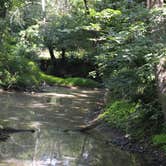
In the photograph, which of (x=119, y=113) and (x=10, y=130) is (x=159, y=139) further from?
(x=10, y=130)

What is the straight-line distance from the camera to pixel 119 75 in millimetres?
10992

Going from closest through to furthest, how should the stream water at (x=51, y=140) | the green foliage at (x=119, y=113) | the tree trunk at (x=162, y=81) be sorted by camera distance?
the tree trunk at (x=162, y=81) < the stream water at (x=51, y=140) < the green foliage at (x=119, y=113)

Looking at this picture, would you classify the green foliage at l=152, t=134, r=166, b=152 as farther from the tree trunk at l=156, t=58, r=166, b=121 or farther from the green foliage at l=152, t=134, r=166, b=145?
Result: the tree trunk at l=156, t=58, r=166, b=121

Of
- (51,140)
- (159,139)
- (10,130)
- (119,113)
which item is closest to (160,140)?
(159,139)

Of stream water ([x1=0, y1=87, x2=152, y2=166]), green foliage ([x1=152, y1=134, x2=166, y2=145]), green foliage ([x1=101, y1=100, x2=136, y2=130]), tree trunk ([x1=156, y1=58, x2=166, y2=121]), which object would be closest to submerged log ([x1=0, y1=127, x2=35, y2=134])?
stream water ([x1=0, y1=87, x2=152, y2=166])

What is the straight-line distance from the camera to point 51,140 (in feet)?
37.3

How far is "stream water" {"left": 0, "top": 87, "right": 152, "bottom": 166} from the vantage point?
931cm

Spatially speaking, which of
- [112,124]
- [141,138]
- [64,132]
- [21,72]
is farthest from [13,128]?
[21,72]

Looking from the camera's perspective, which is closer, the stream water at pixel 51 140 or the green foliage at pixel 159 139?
the stream water at pixel 51 140

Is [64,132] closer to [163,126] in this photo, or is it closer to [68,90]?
[163,126]

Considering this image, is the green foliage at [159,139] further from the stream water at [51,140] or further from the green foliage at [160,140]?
the stream water at [51,140]

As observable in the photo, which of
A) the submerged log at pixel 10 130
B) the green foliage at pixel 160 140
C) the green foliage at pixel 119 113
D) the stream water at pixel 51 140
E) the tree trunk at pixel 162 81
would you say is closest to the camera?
the tree trunk at pixel 162 81

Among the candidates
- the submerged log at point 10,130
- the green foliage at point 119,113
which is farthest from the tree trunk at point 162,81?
the submerged log at point 10,130

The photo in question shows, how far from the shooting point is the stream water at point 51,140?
931 cm
